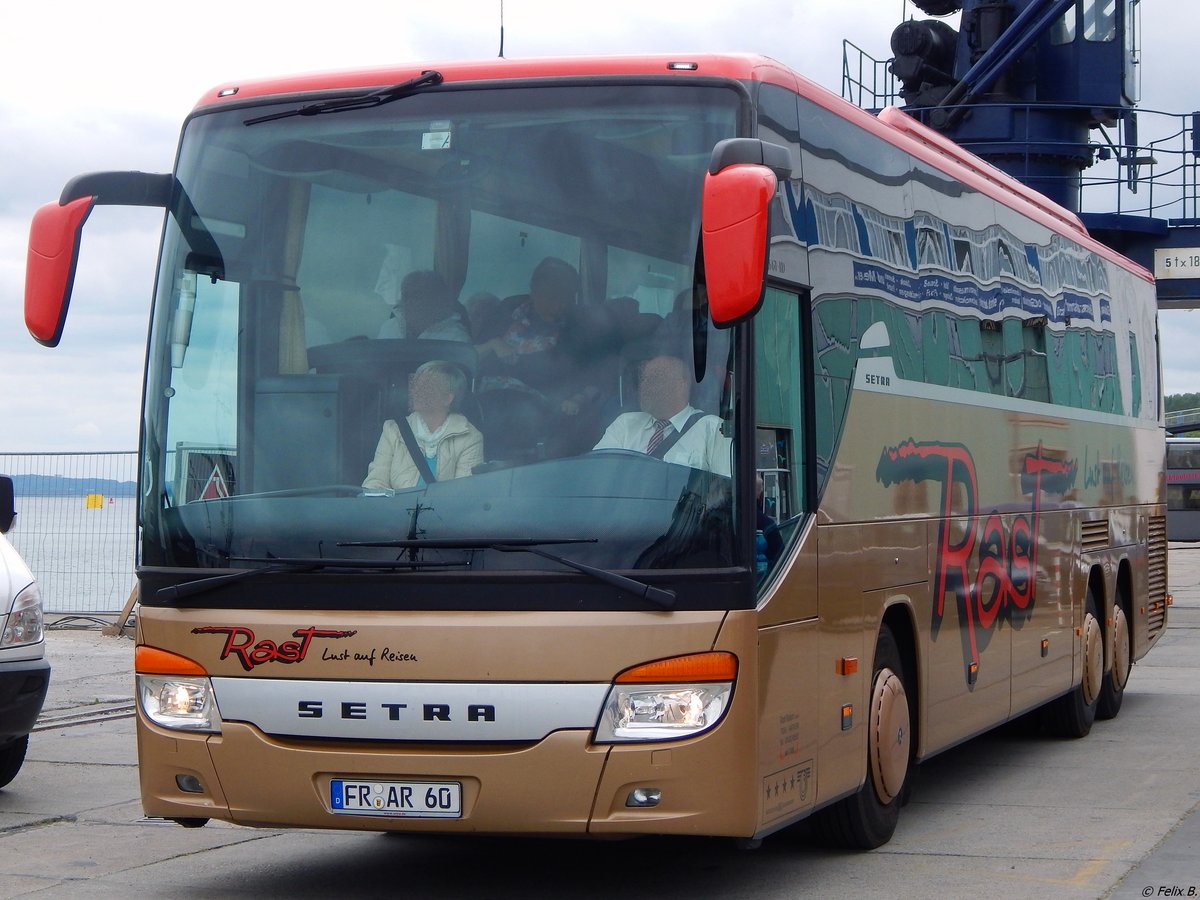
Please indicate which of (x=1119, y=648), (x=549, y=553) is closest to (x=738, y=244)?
(x=549, y=553)

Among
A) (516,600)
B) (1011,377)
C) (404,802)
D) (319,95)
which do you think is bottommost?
(404,802)

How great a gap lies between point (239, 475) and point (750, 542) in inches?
74.7

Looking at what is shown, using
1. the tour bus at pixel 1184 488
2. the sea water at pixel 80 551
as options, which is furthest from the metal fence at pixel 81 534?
the tour bus at pixel 1184 488

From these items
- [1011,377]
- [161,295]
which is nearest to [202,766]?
[161,295]

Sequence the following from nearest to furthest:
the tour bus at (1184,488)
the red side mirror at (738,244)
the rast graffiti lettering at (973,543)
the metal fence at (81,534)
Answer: the red side mirror at (738,244)
the rast graffiti lettering at (973,543)
the metal fence at (81,534)
the tour bus at (1184,488)

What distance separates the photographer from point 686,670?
6047 millimetres

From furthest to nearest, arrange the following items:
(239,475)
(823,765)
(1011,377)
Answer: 1. (1011,377)
2. (823,765)
3. (239,475)

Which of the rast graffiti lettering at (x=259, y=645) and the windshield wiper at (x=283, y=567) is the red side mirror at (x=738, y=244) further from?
the rast graffiti lettering at (x=259, y=645)

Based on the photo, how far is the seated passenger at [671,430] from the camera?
6.17 meters

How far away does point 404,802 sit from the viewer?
619 centimetres

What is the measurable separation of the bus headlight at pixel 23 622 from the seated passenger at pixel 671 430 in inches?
173

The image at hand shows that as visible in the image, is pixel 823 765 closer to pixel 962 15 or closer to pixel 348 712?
pixel 348 712

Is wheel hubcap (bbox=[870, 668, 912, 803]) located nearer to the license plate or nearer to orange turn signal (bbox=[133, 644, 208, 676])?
the license plate

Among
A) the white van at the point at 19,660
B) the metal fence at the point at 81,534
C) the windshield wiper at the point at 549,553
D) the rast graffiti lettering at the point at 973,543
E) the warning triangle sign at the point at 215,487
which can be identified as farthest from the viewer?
the metal fence at the point at 81,534
